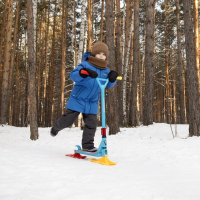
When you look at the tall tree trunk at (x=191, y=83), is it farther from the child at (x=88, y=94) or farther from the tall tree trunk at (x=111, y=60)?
the child at (x=88, y=94)

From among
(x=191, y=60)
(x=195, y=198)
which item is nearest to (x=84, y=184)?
(x=195, y=198)

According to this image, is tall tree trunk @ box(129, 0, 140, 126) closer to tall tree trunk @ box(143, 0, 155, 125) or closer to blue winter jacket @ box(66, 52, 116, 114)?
tall tree trunk @ box(143, 0, 155, 125)

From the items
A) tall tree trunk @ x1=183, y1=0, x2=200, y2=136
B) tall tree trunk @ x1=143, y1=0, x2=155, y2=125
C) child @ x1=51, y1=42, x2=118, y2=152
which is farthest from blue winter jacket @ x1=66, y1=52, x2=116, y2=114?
tall tree trunk @ x1=143, y1=0, x2=155, y2=125

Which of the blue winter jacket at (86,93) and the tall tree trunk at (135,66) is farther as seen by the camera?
the tall tree trunk at (135,66)

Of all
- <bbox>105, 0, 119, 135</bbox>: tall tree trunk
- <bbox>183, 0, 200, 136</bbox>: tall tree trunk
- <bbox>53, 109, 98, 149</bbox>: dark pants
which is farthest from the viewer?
<bbox>105, 0, 119, 135</bbox>: tall tree trunk

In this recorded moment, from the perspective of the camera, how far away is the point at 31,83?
7414mm

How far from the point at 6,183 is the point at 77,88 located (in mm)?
2149

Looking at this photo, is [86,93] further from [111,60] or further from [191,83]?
[111,60]

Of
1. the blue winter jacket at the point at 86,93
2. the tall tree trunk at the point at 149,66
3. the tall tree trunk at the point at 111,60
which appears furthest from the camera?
the tall tree trunk at the point at 149,66

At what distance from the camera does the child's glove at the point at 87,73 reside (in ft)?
12.1

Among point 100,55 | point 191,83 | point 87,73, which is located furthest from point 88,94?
point 191,83

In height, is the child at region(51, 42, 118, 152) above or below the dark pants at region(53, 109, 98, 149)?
above

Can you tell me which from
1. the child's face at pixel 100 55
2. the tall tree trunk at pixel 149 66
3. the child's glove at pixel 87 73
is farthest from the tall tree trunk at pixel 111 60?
the child's glove at pixel 87 73

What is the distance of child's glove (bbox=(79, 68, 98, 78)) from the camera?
12.1 feet
